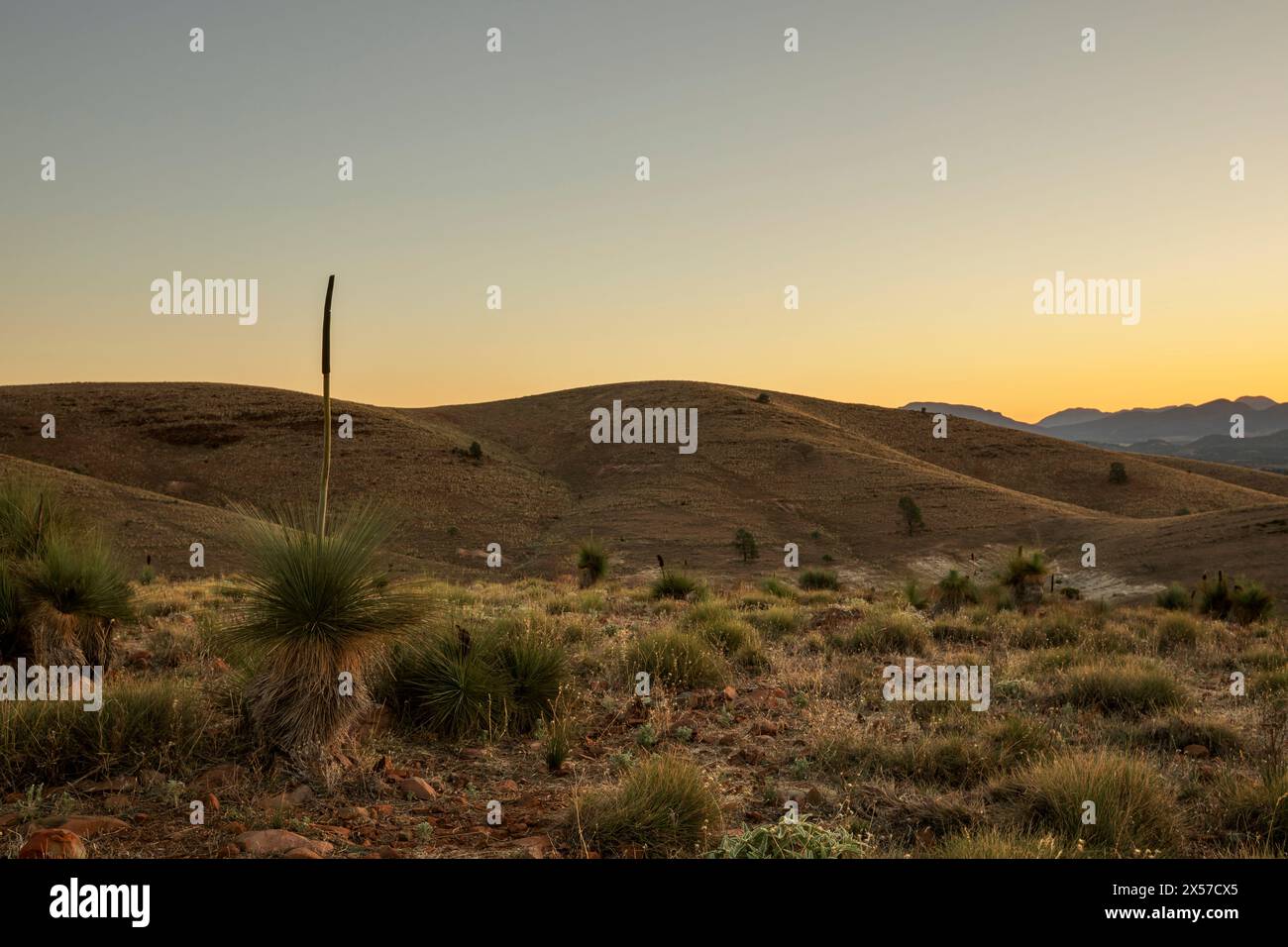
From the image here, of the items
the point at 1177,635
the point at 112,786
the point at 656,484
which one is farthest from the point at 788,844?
the point at 656,484

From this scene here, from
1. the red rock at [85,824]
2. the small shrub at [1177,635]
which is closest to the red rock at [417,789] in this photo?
the red rock at [85,824]

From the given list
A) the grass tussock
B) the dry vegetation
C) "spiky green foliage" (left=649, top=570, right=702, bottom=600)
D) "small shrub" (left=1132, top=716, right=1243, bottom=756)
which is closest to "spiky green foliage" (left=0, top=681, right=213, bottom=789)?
the dry vegetation

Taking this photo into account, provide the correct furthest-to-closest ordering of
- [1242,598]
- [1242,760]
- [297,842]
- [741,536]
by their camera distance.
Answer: [741,536] → [1242,598] → [1242,760] → [297,842]

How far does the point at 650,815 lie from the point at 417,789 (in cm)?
177

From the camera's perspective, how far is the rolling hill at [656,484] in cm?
3859

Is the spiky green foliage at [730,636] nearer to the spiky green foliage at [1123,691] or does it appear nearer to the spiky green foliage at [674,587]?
the spiky green foliage at [1123,691]

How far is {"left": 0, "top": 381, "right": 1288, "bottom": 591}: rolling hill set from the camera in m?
38.6

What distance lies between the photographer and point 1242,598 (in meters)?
15.9

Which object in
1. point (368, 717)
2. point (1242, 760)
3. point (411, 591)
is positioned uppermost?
point (411, 591)

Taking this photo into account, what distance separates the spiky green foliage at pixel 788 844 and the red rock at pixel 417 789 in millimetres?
2119
